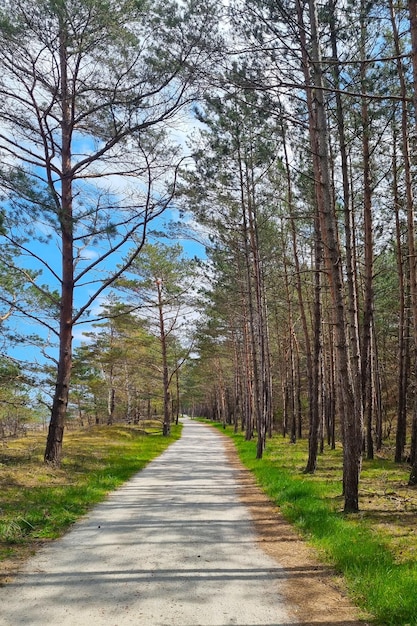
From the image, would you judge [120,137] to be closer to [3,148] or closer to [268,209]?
[3,148]

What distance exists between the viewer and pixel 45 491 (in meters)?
8.63

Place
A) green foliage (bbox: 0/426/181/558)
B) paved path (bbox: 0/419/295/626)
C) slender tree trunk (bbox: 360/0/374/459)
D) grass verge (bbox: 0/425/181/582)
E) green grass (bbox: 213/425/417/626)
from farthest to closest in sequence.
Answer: slender tree trunk (bbox: 360/0/374/459), green foliage (bbox: 0/426/181/558), grass verge (bbox: 0/425/181/582), green grass (bbox: 213/425/417/626), paved path (bbox: 0/419/295/626)

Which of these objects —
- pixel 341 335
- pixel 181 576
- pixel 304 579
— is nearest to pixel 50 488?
pixel 181 576

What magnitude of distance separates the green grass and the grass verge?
323cm

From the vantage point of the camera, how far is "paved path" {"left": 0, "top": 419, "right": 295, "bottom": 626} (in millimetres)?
3588

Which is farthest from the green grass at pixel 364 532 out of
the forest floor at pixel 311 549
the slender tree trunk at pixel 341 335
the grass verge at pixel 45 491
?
the grass verge at pixel 45 491

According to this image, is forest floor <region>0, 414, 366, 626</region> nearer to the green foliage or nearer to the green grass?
the green grass

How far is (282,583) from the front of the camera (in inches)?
171

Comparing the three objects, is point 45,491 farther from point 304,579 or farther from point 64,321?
point 304,579

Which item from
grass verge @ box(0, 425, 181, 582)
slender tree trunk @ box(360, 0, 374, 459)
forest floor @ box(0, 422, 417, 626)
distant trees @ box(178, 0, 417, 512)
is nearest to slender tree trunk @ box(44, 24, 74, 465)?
grass verge @ box(0, 425, 181, 582)

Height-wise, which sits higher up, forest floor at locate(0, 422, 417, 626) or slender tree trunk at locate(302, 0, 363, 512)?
slender tree trunk at locate(302, 0, 363, 512)

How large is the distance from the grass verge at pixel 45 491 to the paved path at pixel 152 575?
314 mm

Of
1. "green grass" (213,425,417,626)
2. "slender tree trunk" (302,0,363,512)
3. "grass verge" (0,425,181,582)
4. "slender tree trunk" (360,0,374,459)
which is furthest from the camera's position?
"slender tree trunk" (360,0,374,459)

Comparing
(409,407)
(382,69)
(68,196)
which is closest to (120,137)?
(68,196)
